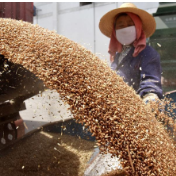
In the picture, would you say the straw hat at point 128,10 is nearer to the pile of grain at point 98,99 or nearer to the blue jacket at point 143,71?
the blue jacket at point 143,71

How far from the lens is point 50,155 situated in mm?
1425

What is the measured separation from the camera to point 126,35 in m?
1.43

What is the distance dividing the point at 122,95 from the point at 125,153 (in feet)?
0.88

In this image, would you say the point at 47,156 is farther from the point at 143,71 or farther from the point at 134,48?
the point at 134,48

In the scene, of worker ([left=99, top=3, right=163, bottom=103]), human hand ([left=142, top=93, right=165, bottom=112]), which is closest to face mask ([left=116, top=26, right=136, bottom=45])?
worker ([left=99, top=3, right=163, bottom=103])

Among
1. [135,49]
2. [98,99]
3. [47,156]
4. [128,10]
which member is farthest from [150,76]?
[47,156]

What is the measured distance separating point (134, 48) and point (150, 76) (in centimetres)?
31

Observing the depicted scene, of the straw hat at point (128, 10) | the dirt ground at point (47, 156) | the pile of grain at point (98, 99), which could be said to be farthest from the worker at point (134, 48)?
the dirt ground at point (47, 156)

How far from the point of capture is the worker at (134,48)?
1360mm

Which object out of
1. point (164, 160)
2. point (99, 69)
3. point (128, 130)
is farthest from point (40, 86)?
point (164, 160)

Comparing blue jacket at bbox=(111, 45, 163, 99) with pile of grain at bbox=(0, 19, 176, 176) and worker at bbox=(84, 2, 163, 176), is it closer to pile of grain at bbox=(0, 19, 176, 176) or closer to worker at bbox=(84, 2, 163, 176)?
worker at bbox=(84, 2, 163, 176)

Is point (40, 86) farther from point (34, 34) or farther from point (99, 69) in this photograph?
point (99, 69)

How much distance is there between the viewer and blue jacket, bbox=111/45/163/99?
129cm

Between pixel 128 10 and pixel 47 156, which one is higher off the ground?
pixel 128 10
